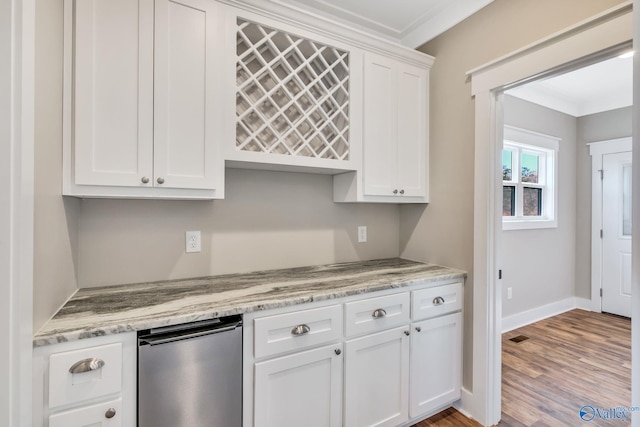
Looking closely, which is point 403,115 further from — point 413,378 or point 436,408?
point 436,408

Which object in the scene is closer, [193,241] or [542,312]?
[193,241]

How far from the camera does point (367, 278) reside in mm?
1746

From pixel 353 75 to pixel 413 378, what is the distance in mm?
1843

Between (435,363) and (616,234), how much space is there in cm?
353

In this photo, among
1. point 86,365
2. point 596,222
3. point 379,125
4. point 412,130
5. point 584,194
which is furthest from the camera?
point 584,194

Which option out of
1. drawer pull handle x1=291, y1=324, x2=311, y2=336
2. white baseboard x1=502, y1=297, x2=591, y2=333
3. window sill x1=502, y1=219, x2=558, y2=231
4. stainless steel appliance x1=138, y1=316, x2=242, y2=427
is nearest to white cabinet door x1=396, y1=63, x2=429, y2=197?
drawer pull handle x1=291, y1=324, x2=311, y2=336

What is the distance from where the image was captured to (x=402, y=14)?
204cm

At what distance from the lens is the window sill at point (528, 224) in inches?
127

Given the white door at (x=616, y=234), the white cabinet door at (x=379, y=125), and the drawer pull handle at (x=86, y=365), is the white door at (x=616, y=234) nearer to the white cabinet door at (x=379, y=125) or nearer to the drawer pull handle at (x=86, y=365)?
the white cabinet door at (x=379, y=125)

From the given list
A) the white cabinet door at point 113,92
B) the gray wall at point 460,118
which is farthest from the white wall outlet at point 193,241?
the gray wall at point 460,118

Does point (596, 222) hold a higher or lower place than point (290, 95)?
lower

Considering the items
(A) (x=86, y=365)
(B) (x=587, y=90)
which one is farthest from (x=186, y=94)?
(B) (x=587, y=90)

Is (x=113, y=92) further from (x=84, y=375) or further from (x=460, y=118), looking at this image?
(x=460, y=118)

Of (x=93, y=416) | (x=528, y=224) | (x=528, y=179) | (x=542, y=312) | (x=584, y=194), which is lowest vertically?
(x=542, y=312)
